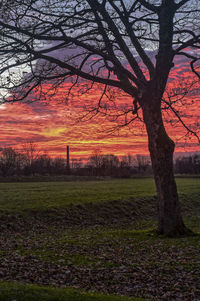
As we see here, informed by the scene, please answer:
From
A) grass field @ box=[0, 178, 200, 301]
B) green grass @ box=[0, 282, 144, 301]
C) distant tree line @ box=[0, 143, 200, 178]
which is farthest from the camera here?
distant tree line @ box=[0, 143, 200, 178]

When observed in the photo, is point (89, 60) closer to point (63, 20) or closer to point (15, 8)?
point (63, 20)

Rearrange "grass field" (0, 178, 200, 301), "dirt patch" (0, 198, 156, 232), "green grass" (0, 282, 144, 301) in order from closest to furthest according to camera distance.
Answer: "green grass" (0, 282, 144, 301) < "grass field" (0, 178, 200, 301) < "dirt patch" (0, 198, 156, 232)

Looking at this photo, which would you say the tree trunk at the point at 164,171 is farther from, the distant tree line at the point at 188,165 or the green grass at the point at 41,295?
the distant tree line at the point at 188,165

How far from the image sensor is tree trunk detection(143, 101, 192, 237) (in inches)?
606

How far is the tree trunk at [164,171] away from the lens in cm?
1539

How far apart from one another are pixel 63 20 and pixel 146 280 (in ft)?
36.2

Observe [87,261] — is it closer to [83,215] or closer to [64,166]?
[83,215]

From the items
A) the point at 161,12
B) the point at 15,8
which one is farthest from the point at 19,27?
the point at 161,12

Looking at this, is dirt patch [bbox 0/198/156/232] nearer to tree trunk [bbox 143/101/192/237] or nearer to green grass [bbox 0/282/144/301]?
tree trunk [bbox 143/101/192/237]

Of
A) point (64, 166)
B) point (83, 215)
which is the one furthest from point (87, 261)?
point (64, 166)

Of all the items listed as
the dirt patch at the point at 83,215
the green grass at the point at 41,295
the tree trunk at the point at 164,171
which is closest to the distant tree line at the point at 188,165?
the dirt patch at the point at 83,215

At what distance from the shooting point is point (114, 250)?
13.4m

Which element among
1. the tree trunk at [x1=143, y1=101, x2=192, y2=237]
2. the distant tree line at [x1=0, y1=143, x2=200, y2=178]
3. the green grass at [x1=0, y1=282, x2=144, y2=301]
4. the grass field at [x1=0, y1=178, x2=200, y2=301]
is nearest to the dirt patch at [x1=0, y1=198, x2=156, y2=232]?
the grass field at [x1=0, y1=178, x2=200, y2=301]

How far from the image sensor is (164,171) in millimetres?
15383
